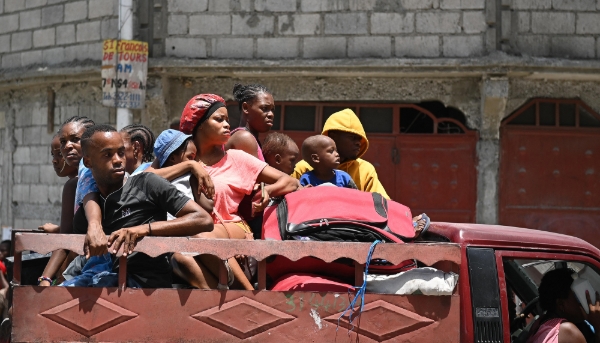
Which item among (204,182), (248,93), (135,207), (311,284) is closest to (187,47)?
(248,93)

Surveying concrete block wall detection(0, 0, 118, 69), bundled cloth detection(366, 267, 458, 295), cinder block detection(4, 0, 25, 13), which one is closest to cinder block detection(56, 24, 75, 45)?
concrete block wall detection(0, 0, 118, 69)

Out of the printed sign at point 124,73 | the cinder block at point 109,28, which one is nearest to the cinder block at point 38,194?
the cinder block at point 109,28

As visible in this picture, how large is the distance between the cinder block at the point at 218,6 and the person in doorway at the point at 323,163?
17.2ft

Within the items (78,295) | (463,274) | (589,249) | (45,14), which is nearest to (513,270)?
(589,249)

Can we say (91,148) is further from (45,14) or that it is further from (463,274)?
(45,14)

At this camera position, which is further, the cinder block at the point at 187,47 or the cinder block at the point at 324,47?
the cinder block at the point at 187,47

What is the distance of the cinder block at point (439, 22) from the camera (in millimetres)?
9172

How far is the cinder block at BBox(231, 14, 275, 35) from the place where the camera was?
941 centimetres

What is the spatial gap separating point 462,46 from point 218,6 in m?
2.89

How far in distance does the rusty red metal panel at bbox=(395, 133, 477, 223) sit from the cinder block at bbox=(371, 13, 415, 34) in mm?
1258

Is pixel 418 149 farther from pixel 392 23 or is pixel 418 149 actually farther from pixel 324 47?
pixel 324 47

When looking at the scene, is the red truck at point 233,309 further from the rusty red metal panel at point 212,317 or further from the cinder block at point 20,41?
the cinder block at point 20,41

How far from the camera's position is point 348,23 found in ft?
30.5

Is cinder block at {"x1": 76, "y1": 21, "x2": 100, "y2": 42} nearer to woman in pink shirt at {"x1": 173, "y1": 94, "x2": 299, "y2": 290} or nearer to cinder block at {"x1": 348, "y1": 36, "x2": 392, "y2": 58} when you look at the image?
cinder block at {"x1": 348, "y1": 36, "x2": 392, "y2": 58}
